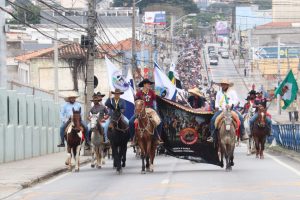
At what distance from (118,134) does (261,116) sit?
8549 millimetres

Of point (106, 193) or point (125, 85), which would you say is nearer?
point (106, 193)

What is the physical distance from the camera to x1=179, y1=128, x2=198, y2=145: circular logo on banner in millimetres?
27969

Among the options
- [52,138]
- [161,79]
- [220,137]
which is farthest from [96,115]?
[52,138]

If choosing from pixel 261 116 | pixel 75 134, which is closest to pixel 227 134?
pixel 75 134

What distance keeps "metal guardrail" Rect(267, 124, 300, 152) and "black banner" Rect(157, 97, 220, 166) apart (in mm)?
9278

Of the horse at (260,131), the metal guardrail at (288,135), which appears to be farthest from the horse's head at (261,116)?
the metal guardrail at (288,135)

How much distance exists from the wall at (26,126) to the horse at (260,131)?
8.12m

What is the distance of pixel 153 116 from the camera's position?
2616cm

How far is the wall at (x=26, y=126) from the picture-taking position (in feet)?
110

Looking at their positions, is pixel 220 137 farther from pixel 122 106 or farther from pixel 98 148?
pixel 98 148

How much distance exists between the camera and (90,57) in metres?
39.9

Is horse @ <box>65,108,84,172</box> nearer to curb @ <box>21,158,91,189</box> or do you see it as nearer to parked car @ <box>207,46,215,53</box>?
curb @ <box>21,158,91,189</box>

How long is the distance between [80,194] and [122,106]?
636 centimetres

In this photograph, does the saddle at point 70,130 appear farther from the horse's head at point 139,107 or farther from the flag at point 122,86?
the flag at point 122,86
